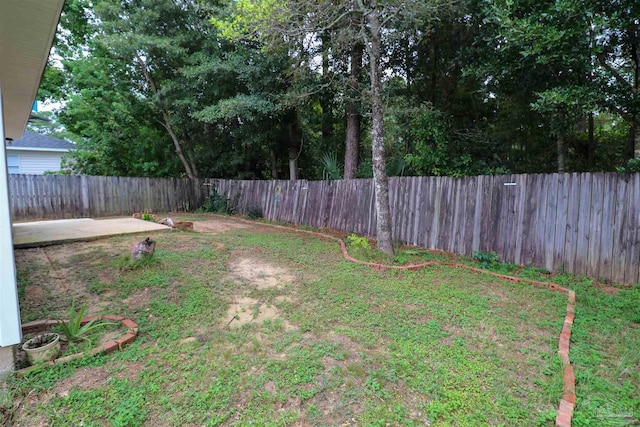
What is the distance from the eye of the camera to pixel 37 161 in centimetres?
1324

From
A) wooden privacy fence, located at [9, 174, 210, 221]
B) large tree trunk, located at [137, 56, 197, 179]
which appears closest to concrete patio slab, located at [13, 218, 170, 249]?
wooden privacy fence, located at [9, 174, 210, 221]

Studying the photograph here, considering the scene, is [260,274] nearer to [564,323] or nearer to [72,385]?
[72,385]

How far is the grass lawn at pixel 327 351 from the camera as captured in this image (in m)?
1.60

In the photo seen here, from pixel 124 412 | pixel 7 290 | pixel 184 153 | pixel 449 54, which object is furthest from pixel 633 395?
pixel 184 153

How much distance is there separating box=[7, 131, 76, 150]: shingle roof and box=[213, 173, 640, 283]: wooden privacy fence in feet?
45.9

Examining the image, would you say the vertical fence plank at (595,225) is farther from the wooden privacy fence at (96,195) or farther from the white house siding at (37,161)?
the white house siding at (37,161)

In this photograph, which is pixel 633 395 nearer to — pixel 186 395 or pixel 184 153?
pixel 186 395

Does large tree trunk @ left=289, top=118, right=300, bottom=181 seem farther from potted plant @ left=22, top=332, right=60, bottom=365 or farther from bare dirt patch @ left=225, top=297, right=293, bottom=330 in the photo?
potted plant @ left=22, top=332, right=60, bottom=365

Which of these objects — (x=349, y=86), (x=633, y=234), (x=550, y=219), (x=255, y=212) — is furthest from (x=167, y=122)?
(x=633, y=234)

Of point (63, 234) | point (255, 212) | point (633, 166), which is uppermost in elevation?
point (633, 166)

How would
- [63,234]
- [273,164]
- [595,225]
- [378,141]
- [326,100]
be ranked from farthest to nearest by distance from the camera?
[273,164] < [326,100] < [63,234] < [378,141] < [595,225]

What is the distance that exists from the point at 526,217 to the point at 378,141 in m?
2.27

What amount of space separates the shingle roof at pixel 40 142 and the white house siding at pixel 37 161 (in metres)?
0.33

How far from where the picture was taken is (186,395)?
5.55 ft
